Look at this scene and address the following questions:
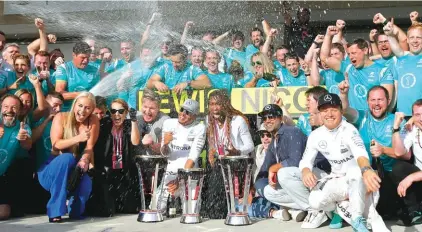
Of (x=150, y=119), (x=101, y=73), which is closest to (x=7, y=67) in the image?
(x=101, y=73)

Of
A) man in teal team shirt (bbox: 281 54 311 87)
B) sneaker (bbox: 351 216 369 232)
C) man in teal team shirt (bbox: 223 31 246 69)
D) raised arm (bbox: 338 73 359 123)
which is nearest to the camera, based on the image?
sneaker (bbox: 351 216 369 232)

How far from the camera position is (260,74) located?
8430 mm

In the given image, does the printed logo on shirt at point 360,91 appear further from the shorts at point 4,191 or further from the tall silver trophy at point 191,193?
the shorts at point 4,191

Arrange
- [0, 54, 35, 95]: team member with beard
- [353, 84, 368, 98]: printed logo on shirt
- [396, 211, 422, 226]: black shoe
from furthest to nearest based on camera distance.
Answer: [0, 54, 35, 95]: team member with beard → [353, 84, 368, 98]: printed logo on shirt → [396, 211, 422, 226]: black shoe

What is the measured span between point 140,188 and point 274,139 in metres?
1.43

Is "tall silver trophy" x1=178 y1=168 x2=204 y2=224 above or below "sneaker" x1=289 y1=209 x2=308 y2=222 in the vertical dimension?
above

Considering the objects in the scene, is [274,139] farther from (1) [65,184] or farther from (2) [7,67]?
(2) [7,67]

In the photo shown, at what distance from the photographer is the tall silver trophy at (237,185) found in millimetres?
6285

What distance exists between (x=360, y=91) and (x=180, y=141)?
2.00m

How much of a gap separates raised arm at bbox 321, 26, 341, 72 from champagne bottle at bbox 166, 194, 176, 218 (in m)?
2.39

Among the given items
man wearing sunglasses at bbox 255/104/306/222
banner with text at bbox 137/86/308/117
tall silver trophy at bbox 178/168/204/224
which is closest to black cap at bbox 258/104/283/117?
man wearing sunglasses at bbox 255/104/306/222

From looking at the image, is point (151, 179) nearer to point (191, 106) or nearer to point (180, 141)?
point (180, 141)

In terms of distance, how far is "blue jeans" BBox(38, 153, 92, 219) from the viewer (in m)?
6.51

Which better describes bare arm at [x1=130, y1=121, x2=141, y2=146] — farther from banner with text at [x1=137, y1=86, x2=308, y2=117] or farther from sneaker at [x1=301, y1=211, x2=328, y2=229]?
sneaker at [x1=301, y1=211, x2=328, y2=229]
